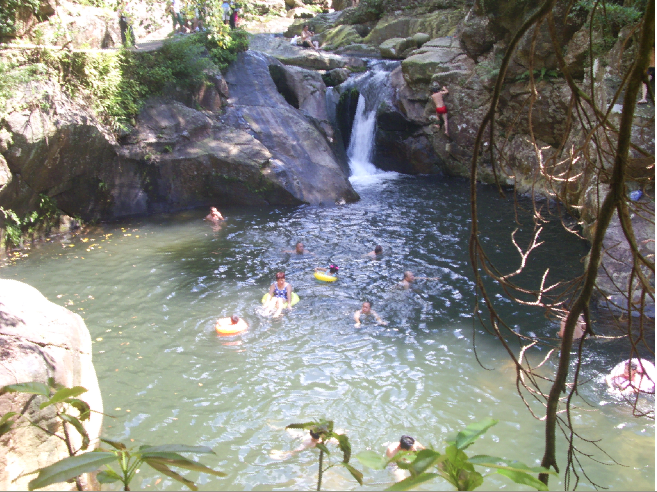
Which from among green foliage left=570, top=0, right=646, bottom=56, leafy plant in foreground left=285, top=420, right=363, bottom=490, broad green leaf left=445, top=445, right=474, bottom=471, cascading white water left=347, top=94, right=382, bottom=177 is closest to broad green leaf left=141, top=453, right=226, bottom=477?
leafy plant in foreground left=285, top=420, right=363, bottom=490

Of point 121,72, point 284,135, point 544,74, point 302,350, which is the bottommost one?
point 302,350

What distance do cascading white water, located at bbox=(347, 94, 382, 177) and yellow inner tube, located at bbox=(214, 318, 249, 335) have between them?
482 inches

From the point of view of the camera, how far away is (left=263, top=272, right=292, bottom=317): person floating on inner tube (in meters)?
8.20

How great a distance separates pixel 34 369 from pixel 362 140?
16.1 meters

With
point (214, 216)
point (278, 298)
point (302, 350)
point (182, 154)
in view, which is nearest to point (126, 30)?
point (182, 154)

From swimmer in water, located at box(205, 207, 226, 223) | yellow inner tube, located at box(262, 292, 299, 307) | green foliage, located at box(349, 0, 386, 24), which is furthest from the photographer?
green foliage, located at box(349, 0, 386, 24)

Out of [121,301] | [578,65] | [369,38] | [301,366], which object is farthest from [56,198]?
[369,38]

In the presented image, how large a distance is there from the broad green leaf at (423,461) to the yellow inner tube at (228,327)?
646 cm

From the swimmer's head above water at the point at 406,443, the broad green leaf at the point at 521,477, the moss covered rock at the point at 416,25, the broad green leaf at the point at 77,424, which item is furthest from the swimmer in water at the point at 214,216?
the moss covered rock at the point at 416,25

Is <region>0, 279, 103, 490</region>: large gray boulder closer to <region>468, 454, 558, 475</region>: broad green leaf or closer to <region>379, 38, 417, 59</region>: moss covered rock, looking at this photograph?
<region>468, 454, 558, 475</region>: broad green leaf

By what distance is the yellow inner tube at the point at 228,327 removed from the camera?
746 centimetres

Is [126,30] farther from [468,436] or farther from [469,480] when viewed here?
[469,480]

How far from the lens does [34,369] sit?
439 cm

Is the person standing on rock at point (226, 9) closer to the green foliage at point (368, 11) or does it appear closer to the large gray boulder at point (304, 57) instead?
the large gray boulder at point (304, 57)
